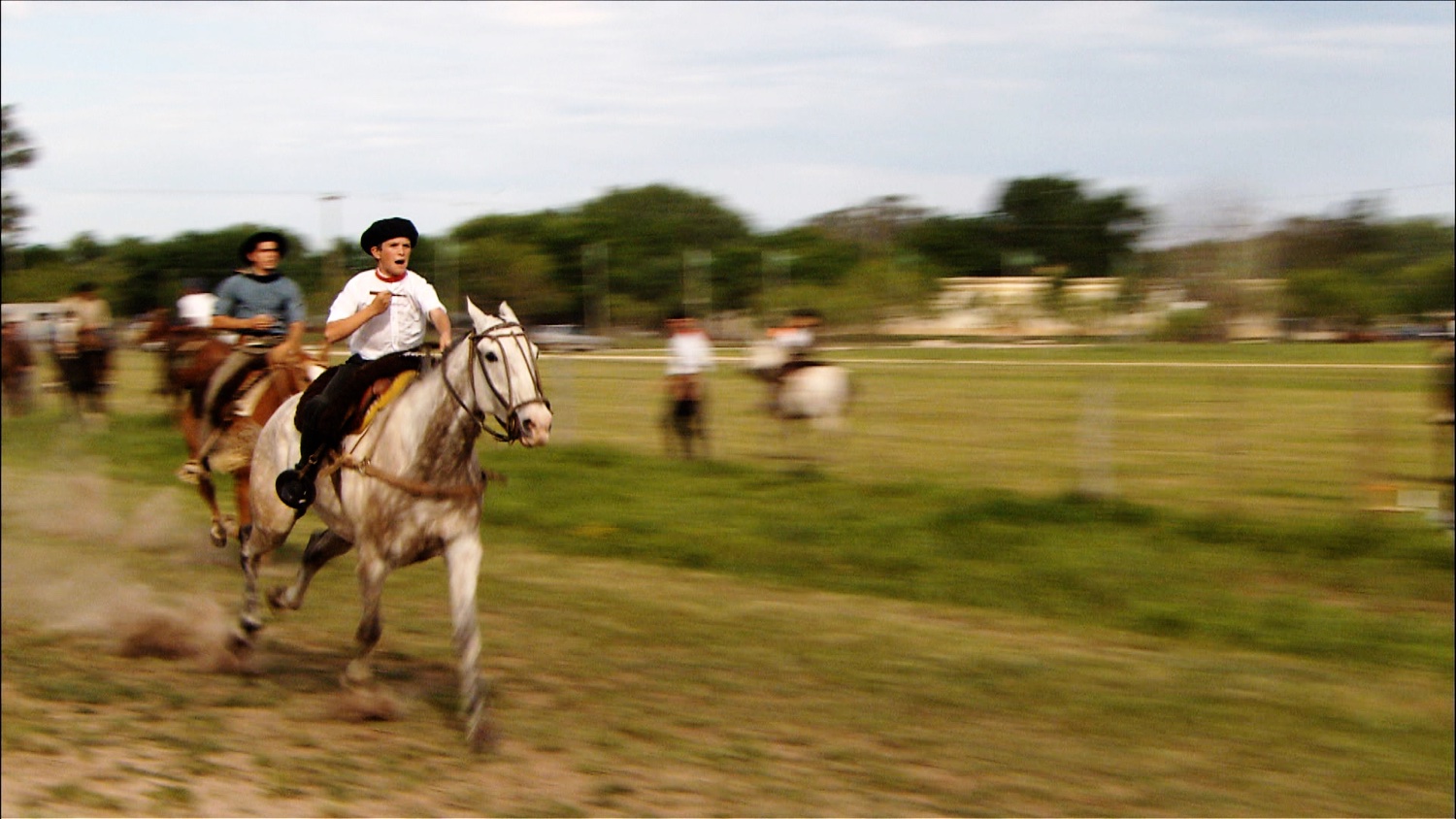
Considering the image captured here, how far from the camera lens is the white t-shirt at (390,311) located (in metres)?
6.46

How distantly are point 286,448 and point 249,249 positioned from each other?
1143 mm

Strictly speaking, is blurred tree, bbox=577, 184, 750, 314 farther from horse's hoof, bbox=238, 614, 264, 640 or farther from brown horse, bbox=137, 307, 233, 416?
horse's hoof, bbox=238, 614, 264, 640

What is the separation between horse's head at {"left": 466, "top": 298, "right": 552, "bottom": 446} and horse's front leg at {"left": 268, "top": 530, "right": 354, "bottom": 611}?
2012mm

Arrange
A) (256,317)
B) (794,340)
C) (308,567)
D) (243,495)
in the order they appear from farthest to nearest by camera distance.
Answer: (794,340), (243,495), (256,317), (308,567)

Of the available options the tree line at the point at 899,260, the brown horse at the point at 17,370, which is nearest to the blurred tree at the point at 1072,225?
the tree line at the point at 899,260

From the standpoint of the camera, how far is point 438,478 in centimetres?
707

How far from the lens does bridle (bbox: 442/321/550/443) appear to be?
6297 millimetres

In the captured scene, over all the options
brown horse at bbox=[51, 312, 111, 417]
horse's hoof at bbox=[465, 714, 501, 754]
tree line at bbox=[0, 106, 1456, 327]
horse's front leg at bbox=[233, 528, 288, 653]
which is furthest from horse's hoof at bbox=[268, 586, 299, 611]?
brown horse at bbox=[51, 312, 111, 417]

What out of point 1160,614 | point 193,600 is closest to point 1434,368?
point 1160,614

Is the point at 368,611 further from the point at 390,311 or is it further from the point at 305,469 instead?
the point at 390,311

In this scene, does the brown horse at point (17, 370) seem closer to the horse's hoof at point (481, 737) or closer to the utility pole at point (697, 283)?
the utility pole at point (697, 283)

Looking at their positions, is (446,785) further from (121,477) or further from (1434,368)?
(121,477)

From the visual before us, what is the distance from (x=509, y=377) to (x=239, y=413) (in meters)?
4.04

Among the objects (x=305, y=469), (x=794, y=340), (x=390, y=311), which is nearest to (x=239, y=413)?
(x=305, y=469)
